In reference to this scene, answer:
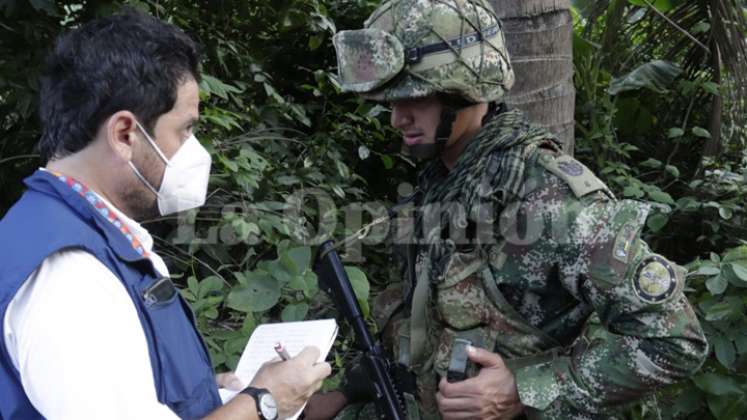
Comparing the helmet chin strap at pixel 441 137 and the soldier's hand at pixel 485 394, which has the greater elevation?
the helmet chin strap at pixel 441 137

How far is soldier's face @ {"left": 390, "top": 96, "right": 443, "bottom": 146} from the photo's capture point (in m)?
2.05

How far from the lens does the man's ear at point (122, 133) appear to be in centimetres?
139

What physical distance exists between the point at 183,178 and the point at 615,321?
3.30ft

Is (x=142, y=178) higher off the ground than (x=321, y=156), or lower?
higher

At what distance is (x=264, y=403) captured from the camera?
1503mm

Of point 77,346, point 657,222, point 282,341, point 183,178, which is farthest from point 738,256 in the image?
point 77,346

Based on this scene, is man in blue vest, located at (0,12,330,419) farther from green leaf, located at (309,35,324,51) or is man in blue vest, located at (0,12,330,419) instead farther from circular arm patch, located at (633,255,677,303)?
green leaf, located at (309,35,324,51)

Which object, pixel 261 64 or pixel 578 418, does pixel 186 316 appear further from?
pixel 261 64

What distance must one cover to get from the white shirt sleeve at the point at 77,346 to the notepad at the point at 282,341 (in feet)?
1.57

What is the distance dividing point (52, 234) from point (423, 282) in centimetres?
98

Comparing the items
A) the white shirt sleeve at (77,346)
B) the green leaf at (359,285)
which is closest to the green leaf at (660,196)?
the green leaf at (359,285)

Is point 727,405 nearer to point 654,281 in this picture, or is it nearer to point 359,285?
point 654,281

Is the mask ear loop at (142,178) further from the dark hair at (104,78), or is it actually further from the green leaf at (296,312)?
the green leaf at (296,312)

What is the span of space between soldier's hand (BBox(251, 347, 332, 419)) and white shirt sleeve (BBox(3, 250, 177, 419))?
32 cm
